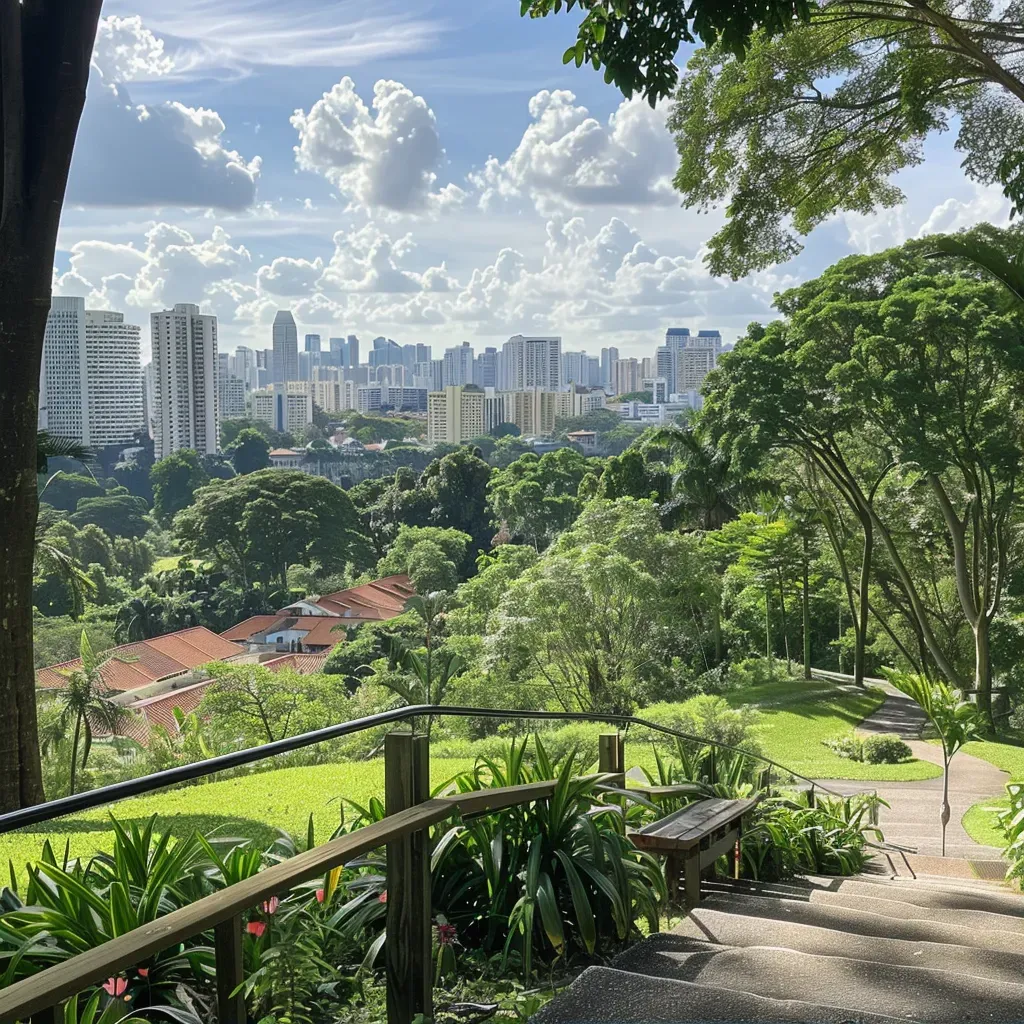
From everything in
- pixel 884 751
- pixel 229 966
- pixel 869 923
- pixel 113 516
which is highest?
pixel 229 966

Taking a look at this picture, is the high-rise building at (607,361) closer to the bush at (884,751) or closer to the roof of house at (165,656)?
the roof of house at (165,656)

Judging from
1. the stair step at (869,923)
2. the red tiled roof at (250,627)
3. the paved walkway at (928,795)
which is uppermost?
the stair step at (869,923)

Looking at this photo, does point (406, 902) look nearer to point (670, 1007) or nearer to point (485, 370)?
point (670, 1007)

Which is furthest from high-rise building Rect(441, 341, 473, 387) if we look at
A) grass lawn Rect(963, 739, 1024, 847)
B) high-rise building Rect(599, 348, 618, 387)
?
grass lawn Rect(963, 739, 1024, 847)

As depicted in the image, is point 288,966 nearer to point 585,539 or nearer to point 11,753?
point 11,753

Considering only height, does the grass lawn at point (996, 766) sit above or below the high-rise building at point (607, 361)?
below

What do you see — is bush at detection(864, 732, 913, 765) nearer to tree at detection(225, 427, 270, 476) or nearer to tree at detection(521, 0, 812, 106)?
tree at detection(521, 0, 812, 106)

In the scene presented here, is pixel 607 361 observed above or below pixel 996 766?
above

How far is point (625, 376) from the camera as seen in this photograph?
172 meters

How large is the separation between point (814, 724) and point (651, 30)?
16.7 m

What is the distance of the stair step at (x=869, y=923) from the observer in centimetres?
356

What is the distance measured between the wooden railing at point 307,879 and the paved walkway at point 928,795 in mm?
6879

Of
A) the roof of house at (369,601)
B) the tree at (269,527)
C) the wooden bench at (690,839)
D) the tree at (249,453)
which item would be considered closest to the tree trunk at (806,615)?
the roof of house at (369,601)

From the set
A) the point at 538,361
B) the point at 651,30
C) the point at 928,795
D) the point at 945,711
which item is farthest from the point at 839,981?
the point at 538,361
